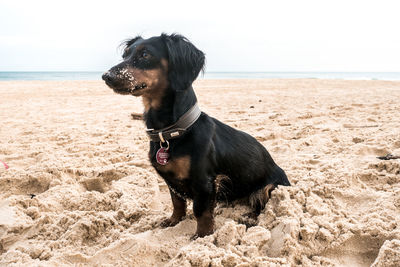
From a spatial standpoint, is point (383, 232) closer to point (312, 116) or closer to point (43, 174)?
point (43, 174)

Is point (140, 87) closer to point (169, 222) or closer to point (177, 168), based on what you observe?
point (177, 168)

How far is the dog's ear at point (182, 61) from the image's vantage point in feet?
7.00

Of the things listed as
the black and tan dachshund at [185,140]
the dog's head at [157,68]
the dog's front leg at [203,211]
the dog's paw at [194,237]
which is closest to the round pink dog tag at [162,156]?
the black and tan dachshund at [185,140]

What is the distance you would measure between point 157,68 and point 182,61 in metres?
0.18

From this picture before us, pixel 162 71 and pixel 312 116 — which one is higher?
pixel 162 71

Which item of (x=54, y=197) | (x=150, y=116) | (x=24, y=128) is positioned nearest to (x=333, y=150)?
(x=150, y=116)

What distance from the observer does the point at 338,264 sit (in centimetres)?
169

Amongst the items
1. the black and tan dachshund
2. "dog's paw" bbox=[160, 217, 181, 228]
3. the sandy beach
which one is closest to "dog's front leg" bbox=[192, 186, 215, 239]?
the black and tan dachshund

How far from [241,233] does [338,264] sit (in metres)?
0.54

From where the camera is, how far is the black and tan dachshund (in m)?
2.02

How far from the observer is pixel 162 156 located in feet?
6.64

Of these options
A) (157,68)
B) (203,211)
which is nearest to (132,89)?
(157,68)

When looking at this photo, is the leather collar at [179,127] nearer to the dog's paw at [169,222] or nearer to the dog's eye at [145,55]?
the dog's eye at [145,55]

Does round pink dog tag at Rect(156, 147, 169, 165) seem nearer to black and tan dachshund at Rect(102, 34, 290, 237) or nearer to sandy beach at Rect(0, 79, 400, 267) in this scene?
black and tan dachshund at Rect(102, 34, 290, 237)
